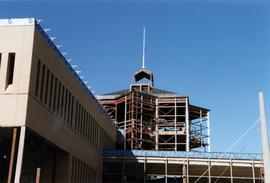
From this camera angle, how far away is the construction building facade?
106ft

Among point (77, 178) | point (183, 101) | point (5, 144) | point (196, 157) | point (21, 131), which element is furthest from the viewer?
point (183, 101)

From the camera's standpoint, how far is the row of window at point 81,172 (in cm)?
4469

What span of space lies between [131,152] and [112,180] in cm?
599

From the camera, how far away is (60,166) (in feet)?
139

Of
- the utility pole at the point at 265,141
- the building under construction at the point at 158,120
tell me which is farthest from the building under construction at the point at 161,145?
the utility pole at the point at 265,141

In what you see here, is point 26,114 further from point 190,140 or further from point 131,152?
point 190,140

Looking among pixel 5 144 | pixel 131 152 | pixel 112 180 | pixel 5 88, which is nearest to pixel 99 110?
pixel 131 152

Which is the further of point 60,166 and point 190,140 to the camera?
point 190,140

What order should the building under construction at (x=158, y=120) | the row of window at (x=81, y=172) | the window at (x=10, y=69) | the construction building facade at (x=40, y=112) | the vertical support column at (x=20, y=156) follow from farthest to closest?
the building under construction at (x=158, y=120) < the row of window at (x=81, y=172) < the window at (x=10, y=69) < the construction building facade at (x=40, y=112) < the vertical support column at (x=20, y=156)

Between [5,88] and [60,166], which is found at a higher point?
[5,88]

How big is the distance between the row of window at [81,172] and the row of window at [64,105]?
2.87 meters

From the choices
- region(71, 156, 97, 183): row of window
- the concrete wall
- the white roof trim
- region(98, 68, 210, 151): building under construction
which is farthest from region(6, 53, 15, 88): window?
region(98, 68, 210, 151): building under construction

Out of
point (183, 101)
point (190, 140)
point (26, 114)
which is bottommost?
point (26, 114)

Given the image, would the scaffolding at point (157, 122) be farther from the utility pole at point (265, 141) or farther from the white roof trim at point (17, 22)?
the utility pole at point (265, 141)
